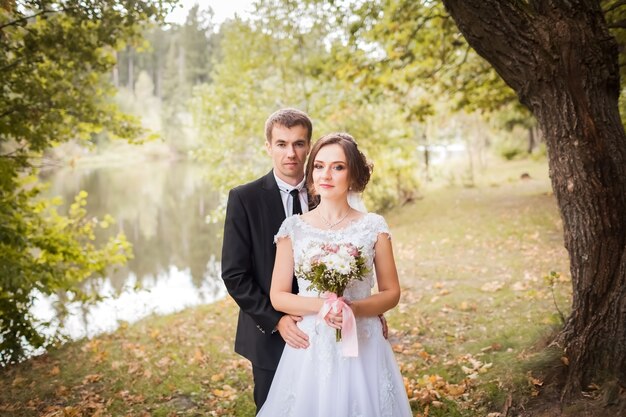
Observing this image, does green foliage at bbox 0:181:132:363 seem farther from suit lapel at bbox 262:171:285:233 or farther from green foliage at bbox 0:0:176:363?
suit lapel at bbox 262:171:285:233

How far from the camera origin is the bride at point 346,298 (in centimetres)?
289

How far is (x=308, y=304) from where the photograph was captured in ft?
9.45

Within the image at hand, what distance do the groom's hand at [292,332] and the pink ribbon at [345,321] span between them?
0.82 ft

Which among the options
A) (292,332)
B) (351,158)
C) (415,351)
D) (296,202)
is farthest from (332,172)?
(415,351)

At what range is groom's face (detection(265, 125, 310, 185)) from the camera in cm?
333

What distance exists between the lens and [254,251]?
11.0 ft

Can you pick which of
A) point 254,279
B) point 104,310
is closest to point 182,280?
point 104,310

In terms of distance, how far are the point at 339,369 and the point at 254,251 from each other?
94 cm

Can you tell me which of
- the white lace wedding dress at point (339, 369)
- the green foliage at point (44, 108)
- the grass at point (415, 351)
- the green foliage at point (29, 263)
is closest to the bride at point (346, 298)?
the white lace wedding dress at point (339, 369)

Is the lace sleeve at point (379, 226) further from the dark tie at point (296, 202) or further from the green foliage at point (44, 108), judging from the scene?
the green foliage at point (44, 108)

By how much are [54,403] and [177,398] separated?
1.22 metres

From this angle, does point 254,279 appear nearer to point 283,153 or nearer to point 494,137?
point 283,153

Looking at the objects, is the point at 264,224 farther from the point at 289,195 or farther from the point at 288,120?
the point at 288,120

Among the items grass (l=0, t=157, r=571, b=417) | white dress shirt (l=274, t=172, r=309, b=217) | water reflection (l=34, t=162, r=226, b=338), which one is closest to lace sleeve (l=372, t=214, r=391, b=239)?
white dress shirt (l=274, t=172, r=309, b=217)
